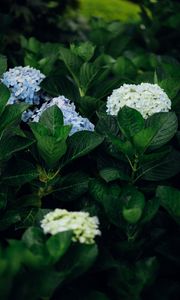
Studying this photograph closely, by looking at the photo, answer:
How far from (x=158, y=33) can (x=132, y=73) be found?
3.77 feet

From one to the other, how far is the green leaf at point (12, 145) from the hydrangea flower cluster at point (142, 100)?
477mm

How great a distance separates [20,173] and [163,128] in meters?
0.54

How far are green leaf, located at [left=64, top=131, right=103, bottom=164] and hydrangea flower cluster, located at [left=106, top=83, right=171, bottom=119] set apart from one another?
33 centimetres

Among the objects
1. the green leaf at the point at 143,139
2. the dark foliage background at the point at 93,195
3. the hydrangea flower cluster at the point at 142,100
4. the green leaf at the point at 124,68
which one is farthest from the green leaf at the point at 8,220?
the green leaf at the point at 124,68

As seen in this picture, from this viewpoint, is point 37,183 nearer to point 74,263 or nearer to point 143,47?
point 74,263

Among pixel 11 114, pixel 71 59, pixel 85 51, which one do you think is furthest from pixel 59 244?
pixel 85 51

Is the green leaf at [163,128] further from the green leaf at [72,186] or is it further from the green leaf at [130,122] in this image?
the green leaf at [72,186]

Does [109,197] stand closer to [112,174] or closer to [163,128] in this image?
[112,174]

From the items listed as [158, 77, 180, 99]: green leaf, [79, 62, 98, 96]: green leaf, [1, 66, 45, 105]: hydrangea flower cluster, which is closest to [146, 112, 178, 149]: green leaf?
[158, 77, 180, 99]: green leaf

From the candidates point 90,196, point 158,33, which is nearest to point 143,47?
point 158,33

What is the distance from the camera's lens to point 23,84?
2.70 m

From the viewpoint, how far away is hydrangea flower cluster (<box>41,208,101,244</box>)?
1.80m

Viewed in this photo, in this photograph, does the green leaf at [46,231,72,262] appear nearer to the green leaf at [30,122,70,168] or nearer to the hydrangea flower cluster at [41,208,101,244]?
the hydrangea flower cluster at [41,208,101,244]

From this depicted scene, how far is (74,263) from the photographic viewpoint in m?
1.71
